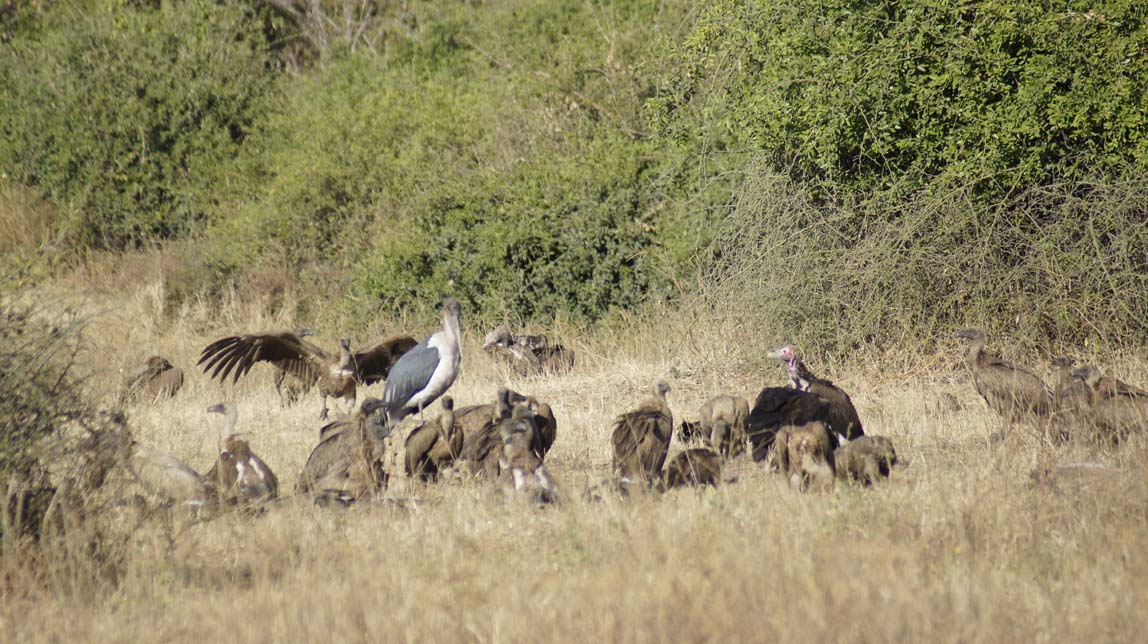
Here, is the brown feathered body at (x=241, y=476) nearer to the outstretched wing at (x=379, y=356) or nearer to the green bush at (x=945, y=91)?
the outstretched wing at (x=379, y=356)

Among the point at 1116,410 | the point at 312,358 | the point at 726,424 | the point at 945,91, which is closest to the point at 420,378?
the point at 312,358

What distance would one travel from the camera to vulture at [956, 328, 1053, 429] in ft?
26.4

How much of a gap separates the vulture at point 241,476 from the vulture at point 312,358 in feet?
9.32

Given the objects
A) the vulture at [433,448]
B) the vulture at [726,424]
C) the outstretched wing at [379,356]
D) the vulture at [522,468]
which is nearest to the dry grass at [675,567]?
the vulture at [522,468]

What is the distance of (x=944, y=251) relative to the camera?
10594 millimetres

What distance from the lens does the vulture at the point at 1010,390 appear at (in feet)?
26.4

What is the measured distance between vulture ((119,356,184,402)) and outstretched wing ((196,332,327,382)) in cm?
114

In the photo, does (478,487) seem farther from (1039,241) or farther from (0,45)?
(0,45)

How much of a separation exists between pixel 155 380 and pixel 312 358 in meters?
2.40

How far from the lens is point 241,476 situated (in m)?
7.39

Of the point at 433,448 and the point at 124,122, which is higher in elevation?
the point at 124,122

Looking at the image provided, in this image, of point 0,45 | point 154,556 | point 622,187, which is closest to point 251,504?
point 154,556

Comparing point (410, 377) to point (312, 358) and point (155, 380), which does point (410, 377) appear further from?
point (155, 380)

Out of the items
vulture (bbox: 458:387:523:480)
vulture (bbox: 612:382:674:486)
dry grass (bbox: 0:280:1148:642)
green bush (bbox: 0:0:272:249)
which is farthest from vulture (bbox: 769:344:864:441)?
green bush (bbox: 0:0:272:249)
